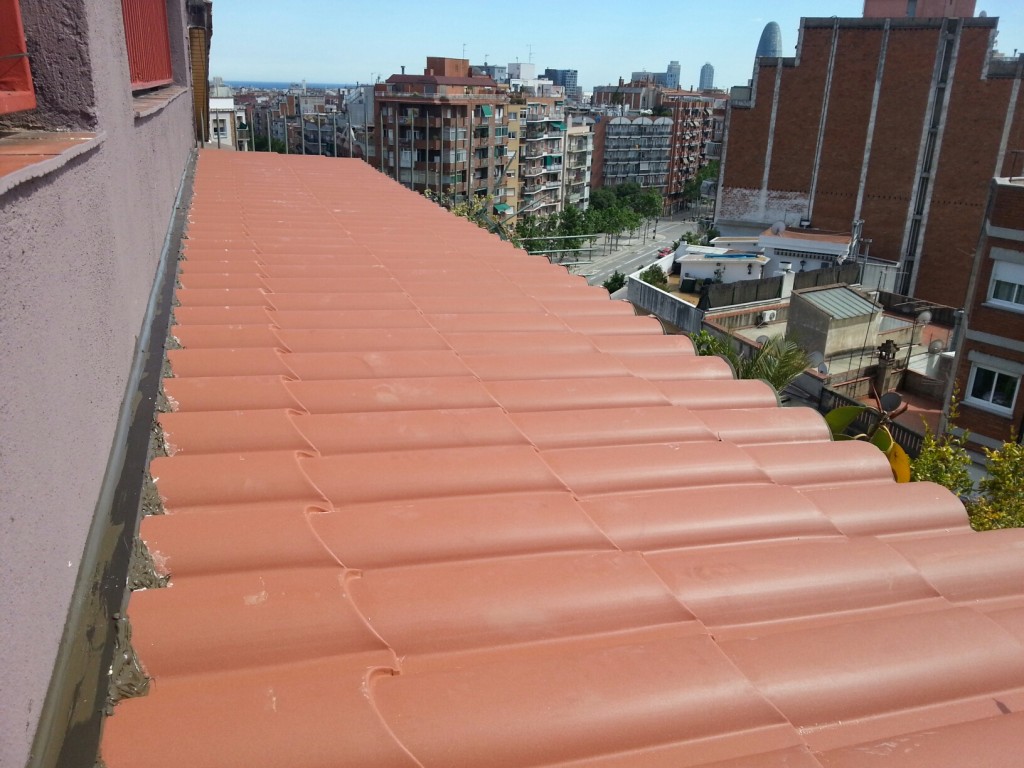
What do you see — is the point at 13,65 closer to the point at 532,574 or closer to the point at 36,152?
the point at 36,152

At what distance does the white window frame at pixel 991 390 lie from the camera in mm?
19125

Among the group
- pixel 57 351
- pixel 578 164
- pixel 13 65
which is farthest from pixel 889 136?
pixel 578 164

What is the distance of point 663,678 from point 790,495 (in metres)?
1.37

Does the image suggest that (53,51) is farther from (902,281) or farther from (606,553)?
(902,281)

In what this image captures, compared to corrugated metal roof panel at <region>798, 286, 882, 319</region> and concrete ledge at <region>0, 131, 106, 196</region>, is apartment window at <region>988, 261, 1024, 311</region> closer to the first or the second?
corrugated metal roof panel at <region>798, 286, 882, 319</region>

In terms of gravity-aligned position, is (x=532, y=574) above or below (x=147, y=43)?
below

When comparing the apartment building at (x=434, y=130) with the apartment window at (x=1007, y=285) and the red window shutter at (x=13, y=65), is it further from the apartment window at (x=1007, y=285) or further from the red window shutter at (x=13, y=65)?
the red window shutter at (x=13, y=65)

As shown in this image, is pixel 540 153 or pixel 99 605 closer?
pixel 99 605

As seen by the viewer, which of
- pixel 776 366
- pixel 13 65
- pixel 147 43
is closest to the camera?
pixel 13 65

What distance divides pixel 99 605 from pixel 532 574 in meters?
1.23

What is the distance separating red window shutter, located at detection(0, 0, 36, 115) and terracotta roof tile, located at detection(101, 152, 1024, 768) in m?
1.21

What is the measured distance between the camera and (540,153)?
86.8m

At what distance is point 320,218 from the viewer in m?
8.08

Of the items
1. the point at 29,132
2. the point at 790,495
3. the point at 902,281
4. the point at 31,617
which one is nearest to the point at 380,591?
the point at 31,617
